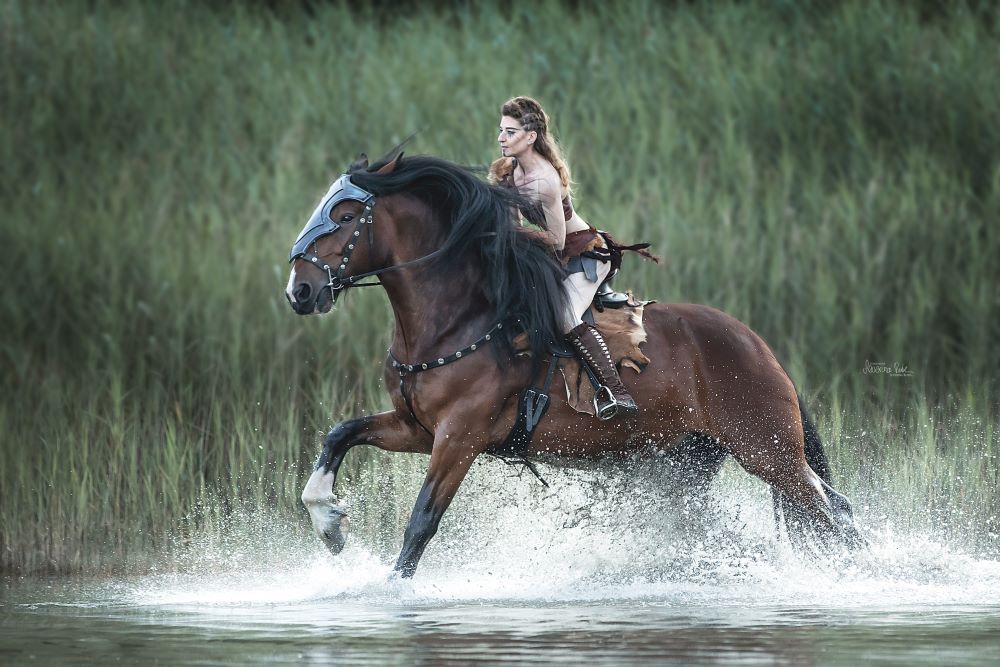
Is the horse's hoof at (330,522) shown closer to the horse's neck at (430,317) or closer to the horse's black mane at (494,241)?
the horse's neck at (430,317)

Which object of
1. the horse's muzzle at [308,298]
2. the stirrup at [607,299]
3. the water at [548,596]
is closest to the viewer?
the water at [548,596]

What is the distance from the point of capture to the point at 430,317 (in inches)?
270

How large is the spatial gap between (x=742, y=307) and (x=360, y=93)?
250 inches

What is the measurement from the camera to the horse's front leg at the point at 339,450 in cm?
682

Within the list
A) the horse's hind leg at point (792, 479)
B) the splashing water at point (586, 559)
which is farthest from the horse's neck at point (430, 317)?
the horse's hind leg at point (792, 479)

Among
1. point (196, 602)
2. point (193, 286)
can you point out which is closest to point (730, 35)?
point (193, 286)

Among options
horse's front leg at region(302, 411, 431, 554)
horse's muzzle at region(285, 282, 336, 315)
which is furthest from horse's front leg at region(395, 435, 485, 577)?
horse's muzzle at region(285, 282, 336, 315)

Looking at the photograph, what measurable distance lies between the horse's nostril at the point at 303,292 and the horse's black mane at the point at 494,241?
594 millimetres

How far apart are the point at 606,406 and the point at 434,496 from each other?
0.90m

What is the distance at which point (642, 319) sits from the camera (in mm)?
7234

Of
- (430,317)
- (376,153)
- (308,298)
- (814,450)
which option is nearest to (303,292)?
(308,298)

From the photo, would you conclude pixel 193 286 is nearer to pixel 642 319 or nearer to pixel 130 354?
pixel 130 354

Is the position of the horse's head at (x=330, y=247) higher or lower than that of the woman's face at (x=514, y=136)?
lower

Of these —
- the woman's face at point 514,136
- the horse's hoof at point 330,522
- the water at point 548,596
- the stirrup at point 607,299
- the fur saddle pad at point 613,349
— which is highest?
the woman's face at point 514,136
